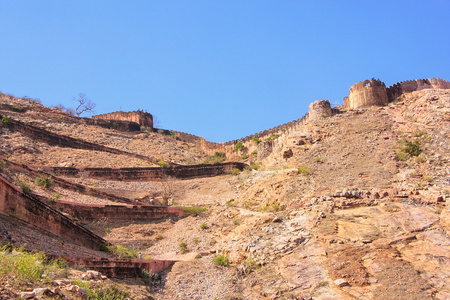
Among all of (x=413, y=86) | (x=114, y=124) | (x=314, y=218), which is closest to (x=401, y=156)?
(x=314, y=218)

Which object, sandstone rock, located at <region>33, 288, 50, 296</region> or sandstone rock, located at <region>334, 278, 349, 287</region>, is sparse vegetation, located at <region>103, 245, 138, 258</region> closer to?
sandstone rock, located at <region>334, 278, 349, 287</region>

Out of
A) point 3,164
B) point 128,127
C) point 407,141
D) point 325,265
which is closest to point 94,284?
point 325,265

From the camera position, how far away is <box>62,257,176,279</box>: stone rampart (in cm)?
1418

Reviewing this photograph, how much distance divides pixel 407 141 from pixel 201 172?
45.3 ft

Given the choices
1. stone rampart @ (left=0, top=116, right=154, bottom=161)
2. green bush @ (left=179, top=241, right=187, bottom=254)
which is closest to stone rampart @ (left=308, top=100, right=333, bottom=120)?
stone rampart @ (left=0, top=116, right=154, bottom=161)

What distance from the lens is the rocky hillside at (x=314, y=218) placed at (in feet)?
48.3

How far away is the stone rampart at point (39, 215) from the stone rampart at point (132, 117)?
32.6 meters

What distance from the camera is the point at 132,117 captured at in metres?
51.5

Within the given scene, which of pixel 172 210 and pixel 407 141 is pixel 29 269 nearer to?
pixel 172 210

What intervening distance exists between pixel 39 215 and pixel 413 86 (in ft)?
74.2

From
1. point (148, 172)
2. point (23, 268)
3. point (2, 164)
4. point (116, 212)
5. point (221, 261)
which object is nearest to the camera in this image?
point (23, 268)

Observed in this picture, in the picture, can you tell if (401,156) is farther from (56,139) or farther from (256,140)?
(56,139)

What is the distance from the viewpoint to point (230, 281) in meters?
16.1

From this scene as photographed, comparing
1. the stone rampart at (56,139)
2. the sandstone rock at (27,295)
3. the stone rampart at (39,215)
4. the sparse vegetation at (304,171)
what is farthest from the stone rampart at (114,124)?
the sandstone rock at (27,295)
